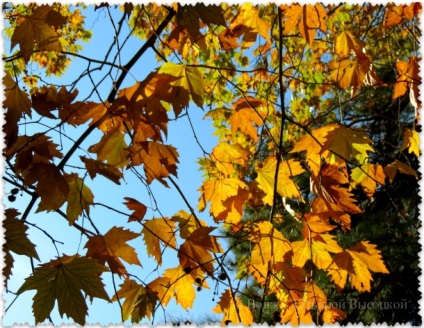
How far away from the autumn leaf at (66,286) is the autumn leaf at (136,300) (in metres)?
0.29

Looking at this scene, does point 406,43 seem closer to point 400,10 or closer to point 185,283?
point 400,10

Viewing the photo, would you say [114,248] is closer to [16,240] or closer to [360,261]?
[16,240]

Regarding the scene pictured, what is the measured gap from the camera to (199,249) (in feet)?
5.01

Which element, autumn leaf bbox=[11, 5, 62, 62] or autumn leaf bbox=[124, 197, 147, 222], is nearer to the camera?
autumn leaf bbox=[11, 5, 62, 62]

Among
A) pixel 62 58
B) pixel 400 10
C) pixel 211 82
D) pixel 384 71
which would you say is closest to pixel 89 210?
pixel 400 10

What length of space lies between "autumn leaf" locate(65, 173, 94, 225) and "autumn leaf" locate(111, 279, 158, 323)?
0.75 feet

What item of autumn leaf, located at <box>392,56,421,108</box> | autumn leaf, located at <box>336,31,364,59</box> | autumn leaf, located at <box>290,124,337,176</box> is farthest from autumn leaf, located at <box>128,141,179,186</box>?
autumn leaf, located at <box>336,31,364,59</box>

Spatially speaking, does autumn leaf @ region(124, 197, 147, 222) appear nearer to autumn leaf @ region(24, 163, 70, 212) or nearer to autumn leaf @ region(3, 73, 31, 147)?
autumn leaf @ region(24, 163, 70, 212)

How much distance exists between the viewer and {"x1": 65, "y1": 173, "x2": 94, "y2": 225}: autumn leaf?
1.43 meters

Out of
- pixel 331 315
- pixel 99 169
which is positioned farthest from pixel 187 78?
pixel 331 315

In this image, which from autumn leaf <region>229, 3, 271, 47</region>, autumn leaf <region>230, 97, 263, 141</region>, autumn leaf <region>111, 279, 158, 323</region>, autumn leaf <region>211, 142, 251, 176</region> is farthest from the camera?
autumn leaf <region>229, 3, 271, 47</region>

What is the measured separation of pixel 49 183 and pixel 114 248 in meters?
0.24

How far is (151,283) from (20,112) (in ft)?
2.10

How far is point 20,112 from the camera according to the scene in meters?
1.30
